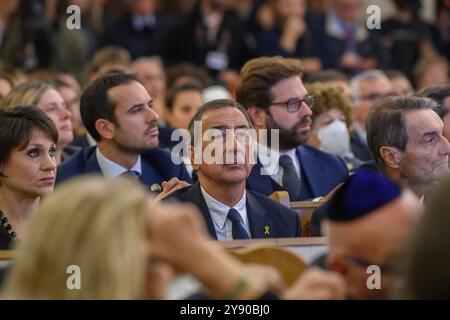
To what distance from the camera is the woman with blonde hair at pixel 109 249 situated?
249cm

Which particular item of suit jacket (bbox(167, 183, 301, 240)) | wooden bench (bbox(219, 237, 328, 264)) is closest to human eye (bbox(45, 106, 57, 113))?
suit jacket (bbox(167, 183, 301, 240))

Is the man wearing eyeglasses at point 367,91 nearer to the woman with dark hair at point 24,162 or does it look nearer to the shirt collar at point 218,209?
the shirt collar at point 218,209

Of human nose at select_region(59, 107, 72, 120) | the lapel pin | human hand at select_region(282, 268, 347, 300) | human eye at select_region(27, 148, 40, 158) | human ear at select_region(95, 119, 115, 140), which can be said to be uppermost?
human nose at select_region(59, 107, 72, 120)

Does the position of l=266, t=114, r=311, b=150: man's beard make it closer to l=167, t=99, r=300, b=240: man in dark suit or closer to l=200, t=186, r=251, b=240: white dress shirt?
l=167, t=99, r=300, b=240: man in dark suit

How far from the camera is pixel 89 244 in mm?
2484

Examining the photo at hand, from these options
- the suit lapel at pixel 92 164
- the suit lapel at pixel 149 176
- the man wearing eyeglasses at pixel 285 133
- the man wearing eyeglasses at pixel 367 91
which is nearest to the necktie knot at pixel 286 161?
the man wearing eyeglasses at pixel 285 133

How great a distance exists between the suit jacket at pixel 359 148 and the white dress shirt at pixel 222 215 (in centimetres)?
260

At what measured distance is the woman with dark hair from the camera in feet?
17.6

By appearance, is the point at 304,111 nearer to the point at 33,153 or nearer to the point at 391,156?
the point at 391,156

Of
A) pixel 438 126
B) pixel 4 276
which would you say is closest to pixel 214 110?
pixel 438 126

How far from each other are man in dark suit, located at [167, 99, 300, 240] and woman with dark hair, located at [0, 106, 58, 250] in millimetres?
→ 625

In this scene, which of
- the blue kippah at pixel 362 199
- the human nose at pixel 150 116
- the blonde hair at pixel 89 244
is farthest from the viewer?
the human nose at pixel 150 116

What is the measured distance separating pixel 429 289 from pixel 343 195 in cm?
69
